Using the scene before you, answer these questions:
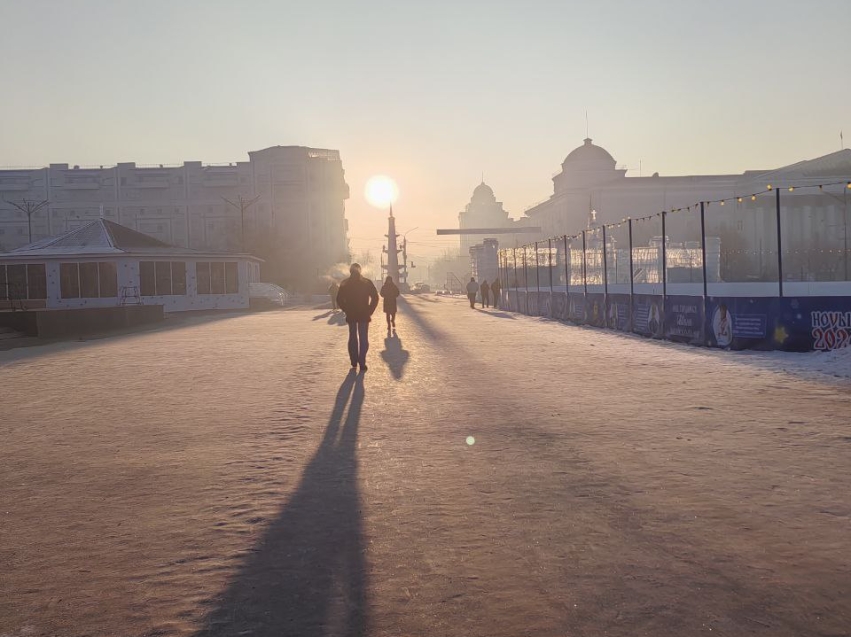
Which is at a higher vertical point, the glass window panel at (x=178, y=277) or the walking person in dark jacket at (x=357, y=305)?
the glass window panel at (x=178, y=277)

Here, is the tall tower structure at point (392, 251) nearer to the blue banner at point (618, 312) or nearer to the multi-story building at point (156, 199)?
the multi-story building at point (156, 199)

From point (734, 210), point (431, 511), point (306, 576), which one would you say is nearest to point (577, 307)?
point (431, 511)

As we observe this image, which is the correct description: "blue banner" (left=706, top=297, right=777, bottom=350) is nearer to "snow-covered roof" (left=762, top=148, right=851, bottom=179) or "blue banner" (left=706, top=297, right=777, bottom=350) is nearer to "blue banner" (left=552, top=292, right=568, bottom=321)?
"blue banner" (left=552, top=292, right=568, bottom=321)

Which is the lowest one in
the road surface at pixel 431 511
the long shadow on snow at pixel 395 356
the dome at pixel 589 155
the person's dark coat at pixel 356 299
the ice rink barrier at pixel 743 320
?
the road surface at pixel 431 511

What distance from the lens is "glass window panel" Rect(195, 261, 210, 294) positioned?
157ft

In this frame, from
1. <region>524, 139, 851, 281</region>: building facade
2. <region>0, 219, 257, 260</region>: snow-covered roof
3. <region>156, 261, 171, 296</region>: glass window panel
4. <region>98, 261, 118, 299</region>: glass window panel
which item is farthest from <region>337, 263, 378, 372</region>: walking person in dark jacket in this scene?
<region>156, 261, 171, 296</region>: glass window panel

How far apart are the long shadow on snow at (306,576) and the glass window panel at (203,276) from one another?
4360cm

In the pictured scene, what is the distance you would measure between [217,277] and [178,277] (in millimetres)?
2498

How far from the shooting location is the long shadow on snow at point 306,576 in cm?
351

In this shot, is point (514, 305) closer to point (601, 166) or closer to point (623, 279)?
point (623, 279)

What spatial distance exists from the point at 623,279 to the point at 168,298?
2744cm

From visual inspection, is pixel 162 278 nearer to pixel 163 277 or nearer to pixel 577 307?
pixel 163 277

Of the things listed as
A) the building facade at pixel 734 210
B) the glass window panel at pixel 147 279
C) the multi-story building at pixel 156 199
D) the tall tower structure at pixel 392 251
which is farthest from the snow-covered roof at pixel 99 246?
the tall tower structure at pixel 392 251

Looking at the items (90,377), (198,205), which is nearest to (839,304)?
(90,377)
